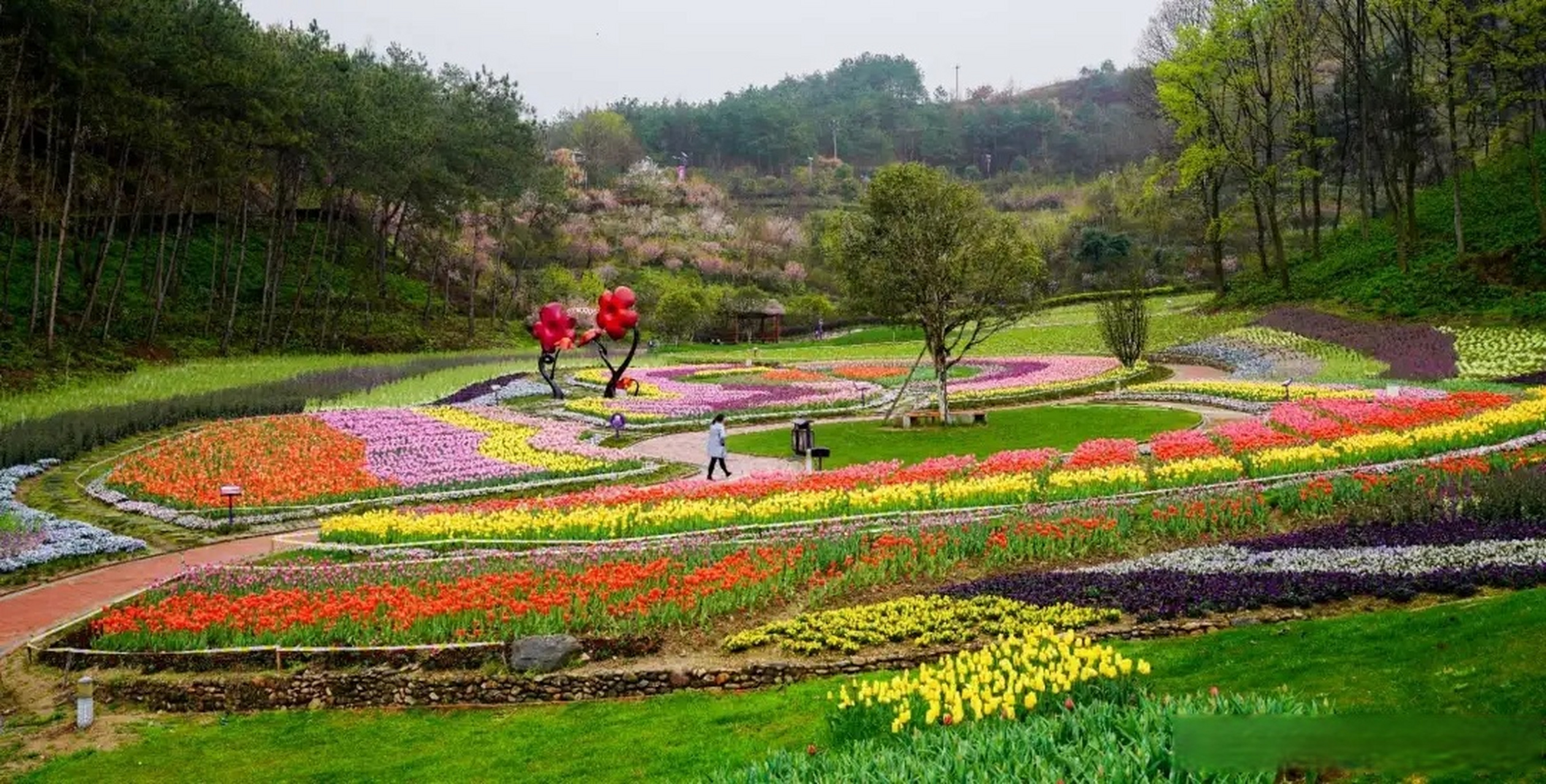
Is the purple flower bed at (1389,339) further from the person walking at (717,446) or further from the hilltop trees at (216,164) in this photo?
the hilltop trees at (216,164)

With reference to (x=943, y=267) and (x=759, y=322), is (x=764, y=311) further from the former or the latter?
(x=943, y=267)

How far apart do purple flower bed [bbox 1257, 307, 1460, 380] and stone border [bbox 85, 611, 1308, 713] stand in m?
25.5

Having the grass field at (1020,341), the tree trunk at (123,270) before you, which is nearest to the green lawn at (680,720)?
the tree trunk at (123,270)

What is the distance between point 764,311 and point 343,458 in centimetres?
4905

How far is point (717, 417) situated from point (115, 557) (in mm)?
10950

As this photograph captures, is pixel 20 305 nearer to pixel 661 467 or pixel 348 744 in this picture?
pixel 661 467

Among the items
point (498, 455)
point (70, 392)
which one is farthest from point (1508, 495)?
point (70, 392)

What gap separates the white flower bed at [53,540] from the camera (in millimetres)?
16938

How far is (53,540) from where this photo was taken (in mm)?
17922

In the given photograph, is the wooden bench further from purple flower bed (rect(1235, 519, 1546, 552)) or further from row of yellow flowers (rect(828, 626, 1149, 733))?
row of yellow flowers (rect(828, 626, 1149, 733))

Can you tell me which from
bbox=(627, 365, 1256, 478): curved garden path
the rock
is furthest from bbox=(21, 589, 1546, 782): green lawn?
bbox=(627, 365, 1256, 478): curved garden path

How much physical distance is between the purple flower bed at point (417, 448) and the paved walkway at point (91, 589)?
4.68 meters

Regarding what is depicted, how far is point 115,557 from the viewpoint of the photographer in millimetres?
17828

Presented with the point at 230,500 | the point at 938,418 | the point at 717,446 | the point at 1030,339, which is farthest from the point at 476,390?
the point at 1030,339
